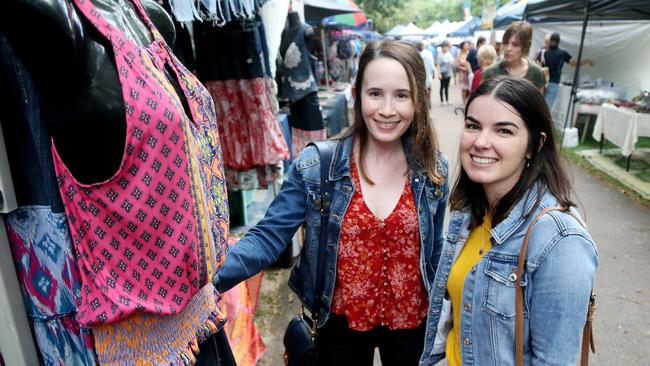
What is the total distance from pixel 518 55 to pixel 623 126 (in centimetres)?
307

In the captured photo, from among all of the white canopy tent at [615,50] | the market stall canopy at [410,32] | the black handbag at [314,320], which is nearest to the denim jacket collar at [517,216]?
the black handbag at [314,320]

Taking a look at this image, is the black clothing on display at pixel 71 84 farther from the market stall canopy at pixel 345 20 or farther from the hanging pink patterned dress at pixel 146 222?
the market stall canopy at pixel 345 20

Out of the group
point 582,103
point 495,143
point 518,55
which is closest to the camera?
point 495,143

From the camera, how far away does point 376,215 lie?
168cm

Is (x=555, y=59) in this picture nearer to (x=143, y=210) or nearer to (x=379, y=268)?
(x=379, y=268)

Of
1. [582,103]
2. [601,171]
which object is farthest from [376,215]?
[582,103]

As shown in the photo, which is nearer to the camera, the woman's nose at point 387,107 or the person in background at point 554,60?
the woman's nose at point 387,107

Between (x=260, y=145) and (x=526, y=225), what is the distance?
2408mm

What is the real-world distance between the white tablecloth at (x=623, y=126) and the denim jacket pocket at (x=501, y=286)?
6564 millimetres

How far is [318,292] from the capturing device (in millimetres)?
1771

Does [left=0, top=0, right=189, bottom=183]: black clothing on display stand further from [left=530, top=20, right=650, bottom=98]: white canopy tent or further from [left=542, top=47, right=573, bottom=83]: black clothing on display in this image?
[left=530, top=20, right=650, bottom=98]: white canopy tent

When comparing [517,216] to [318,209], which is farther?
[318,209]

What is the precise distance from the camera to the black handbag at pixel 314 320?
1.68m

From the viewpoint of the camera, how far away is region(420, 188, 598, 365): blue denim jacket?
3.83ft
